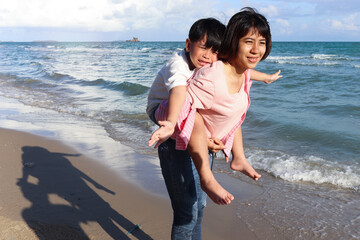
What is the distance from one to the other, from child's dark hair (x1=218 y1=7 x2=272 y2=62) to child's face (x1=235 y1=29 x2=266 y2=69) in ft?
0.06

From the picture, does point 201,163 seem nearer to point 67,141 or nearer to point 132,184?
point 132,184

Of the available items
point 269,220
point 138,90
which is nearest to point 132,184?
point 269,220

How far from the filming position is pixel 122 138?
6.12 meters

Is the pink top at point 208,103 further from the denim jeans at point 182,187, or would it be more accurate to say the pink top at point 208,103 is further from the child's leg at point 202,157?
the denim jeans at point 182,187

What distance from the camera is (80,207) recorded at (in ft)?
11.0

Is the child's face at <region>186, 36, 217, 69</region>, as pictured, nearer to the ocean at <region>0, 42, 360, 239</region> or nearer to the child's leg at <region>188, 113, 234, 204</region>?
the child's leg at <region>188, 113, 234, 204</region>

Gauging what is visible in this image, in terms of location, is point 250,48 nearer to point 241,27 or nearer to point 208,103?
point 241,27

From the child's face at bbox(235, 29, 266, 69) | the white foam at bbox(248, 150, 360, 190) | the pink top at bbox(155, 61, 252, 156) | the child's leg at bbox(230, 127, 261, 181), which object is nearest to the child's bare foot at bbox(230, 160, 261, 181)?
the child's leg at bbox(230, 127, 261, 181)

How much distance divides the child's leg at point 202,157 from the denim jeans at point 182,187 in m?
0.11

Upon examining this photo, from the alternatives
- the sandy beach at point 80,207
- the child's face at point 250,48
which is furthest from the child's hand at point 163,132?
the sandy beach at point 80,207

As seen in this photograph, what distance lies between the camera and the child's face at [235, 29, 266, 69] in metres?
1.79

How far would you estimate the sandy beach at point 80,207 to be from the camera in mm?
2963

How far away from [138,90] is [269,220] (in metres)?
9.19

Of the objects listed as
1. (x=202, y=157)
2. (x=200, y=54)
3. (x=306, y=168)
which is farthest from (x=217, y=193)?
(x=306, y=168)
